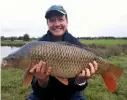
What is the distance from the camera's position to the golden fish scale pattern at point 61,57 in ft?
7.75

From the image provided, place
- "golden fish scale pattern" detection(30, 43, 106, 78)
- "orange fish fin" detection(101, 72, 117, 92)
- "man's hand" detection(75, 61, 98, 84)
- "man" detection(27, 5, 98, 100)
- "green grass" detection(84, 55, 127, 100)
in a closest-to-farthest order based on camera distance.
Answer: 1. "golden fish scale pattern" detection(30, 43, 106, 78)
2. "man's hand" detection(75, 61, 98, 84)
3. "orange fish fin" detection(101, 72, 117, 92)
4. "man" detection(27, 5, 98, 100)
5. "green grass" detection(84, 55, 127, 100)

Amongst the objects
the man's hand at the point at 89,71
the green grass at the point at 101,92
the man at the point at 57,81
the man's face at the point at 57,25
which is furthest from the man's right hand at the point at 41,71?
the green grass at the point at 101,92

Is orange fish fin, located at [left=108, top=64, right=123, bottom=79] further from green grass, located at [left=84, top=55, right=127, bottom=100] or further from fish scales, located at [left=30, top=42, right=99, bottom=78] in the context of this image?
green grass, located at [left=84, top=55, right=127, bottom=100]

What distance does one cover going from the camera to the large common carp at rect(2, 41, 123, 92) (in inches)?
93.2

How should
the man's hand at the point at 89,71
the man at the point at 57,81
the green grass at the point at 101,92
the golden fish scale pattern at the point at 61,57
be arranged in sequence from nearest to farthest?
the golden fish scale pattern at the point at 61,57 < the man's hand at the point at 89,71 < the man at the point at 57,81 < the green grass at the point at 101,92

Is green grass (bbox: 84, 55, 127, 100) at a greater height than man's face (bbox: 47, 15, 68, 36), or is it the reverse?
man's face (bbox: 47, 15, 68, 36)

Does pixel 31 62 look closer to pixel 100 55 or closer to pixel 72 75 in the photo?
pixel 72 75

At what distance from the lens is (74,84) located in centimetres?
282

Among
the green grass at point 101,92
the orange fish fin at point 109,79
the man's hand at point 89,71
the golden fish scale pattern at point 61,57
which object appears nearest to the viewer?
the golden fish scale pattern at point 61,57

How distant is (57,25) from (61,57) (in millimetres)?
496

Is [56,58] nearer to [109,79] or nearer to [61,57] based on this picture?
[61,57]

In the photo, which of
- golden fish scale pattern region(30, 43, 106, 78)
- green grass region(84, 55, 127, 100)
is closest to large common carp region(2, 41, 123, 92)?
golden fish scale pattern region(30, 43, 106, 78)

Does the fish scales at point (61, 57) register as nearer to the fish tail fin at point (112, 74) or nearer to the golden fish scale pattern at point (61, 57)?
the golden fish scale pattern at point (61, 57)

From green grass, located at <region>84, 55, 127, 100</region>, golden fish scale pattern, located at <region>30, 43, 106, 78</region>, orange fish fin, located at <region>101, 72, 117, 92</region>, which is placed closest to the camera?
golden fish scale pattern, located at <region>30, 43, 106, 78</region>
